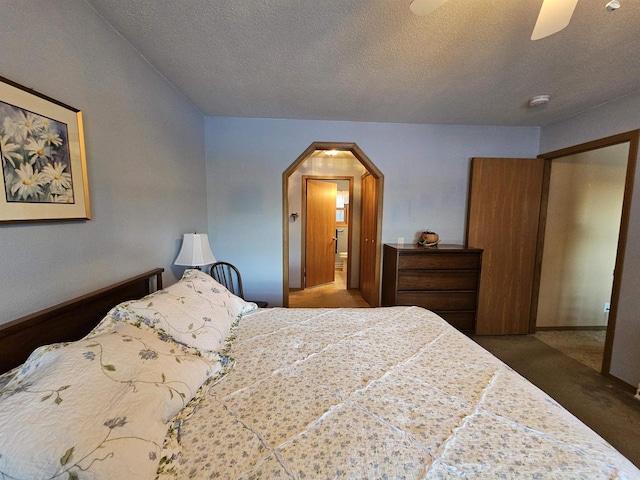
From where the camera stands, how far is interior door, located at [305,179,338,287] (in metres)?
4.66

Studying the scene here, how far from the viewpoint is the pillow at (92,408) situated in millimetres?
548

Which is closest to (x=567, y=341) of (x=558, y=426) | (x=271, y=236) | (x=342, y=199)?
(x=558, y=426)

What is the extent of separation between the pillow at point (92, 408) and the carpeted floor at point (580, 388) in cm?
250

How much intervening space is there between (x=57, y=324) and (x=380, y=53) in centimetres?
225

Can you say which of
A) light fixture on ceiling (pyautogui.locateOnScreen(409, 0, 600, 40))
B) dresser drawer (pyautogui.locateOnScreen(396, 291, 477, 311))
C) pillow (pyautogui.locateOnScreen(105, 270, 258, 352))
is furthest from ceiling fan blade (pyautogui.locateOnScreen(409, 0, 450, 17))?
dresser drawer (pyautogui.locateOnScreen(396, 291, 477, 311))

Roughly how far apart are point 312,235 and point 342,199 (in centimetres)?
298

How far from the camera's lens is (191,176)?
8.04 feet

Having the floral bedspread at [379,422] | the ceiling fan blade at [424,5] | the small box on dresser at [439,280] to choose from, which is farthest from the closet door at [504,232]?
the ceiling fan blade at [424,5]

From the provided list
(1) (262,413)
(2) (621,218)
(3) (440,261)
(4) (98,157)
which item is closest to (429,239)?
(3) (440,261)

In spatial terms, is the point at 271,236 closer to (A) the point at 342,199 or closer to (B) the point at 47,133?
(B) the point at 47,133

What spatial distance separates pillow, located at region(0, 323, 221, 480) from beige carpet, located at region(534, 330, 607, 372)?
353cm

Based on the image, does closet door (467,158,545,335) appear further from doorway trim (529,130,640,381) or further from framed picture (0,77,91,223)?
framed picture (0,77,91,223)

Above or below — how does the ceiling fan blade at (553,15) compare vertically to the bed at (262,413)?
above

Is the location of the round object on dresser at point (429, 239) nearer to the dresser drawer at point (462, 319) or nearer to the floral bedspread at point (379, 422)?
the dresser drawer at point (462, 319)
